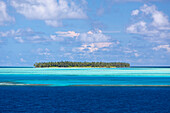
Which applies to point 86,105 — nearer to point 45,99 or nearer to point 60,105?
point 60,105

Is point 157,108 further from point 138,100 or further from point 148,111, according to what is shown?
point 138,100

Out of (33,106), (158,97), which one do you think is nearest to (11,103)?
(33,106)

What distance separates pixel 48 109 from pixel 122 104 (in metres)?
9.99

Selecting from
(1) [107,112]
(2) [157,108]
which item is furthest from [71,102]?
(2) [157,108]

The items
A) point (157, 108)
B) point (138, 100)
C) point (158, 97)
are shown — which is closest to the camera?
point (157, 108)

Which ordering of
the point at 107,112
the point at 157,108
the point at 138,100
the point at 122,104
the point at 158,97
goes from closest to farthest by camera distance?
the point at 107,112
the point at 157,108
the point at 122,104
the point at 138,100
the point at 158,97

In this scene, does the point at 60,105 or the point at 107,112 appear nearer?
the point at 107,112

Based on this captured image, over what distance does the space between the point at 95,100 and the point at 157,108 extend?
33.1ft

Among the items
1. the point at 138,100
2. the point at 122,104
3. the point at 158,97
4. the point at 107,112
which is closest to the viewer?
the point at 107,112

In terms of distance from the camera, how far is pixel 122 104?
1610 inches

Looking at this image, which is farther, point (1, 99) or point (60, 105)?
point (1, 99)

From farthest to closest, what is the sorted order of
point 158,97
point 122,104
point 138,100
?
point 158,97 < point 138,100 < point 122,104

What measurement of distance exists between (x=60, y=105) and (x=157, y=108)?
475 inches

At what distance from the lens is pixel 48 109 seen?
37.0m
